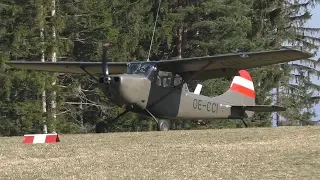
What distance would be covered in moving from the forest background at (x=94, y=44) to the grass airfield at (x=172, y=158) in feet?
63.2

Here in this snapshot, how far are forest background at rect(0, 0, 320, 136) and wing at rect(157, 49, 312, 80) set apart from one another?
13.2 m

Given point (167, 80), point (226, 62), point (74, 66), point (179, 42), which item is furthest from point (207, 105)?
point (179, 42)

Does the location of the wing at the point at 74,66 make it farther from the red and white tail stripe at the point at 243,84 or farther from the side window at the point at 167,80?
the red and white tail stripe at the point at 243,84

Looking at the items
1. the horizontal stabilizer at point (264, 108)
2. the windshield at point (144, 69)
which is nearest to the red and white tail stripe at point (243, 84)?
the horizontal stabilizer at point (264, 108)

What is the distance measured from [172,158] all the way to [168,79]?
33.6ft

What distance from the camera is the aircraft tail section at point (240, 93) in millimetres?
24578

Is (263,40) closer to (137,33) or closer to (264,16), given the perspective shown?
(264,16)

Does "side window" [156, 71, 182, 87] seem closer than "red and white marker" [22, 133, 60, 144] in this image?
No

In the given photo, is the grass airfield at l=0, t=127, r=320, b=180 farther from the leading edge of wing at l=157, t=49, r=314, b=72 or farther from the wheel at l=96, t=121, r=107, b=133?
the wheel at l=96, t=121, r=107, b=133

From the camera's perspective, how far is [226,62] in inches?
795

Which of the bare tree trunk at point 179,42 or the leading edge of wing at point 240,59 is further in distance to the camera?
the bare tree trunk at point 179,42

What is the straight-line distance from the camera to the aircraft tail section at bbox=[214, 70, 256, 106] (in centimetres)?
2458

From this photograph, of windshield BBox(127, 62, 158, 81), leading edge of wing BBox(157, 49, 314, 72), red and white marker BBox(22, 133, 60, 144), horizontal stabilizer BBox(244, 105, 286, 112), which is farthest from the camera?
horizontal stabilizer BBox(244, 105, 286, 112)

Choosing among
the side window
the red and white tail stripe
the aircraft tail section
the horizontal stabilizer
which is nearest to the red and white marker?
the side window
